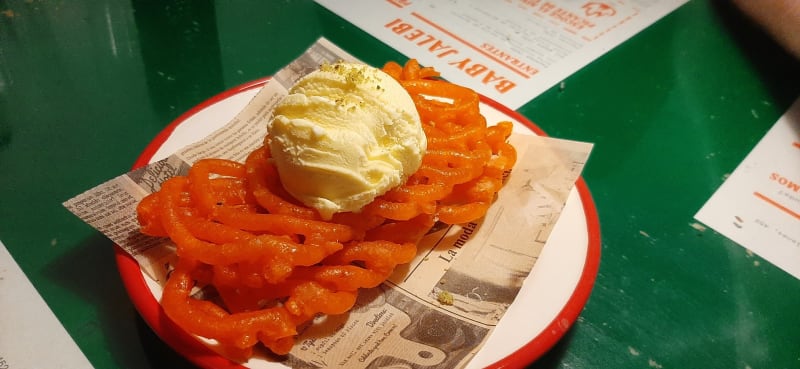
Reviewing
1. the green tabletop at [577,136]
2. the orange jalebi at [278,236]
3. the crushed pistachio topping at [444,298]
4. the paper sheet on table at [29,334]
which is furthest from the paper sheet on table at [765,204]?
the paper sheet on table at [29,334]

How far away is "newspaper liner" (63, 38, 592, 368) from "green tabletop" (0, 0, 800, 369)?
0.19m

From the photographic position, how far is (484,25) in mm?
1988

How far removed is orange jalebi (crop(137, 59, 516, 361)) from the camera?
0.89 meters

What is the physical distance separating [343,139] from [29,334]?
636 millimetres

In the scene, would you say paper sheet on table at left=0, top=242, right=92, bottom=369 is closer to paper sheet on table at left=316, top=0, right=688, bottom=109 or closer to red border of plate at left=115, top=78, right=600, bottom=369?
red border of plate at left=115, top=78, right=600, bottom=369

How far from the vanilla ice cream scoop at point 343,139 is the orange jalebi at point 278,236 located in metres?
0.04

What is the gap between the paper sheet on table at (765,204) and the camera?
1.35 meters

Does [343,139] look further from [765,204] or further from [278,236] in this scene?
[765,204]

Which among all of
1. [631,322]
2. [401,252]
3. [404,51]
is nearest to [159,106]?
[404,51]

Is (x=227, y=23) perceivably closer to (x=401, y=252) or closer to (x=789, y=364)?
(x=401, y=252)

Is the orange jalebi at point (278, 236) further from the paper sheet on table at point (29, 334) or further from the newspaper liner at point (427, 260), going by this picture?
the paper sheet on table at point (29, 334)

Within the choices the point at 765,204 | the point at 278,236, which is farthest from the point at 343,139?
the point at 765,204

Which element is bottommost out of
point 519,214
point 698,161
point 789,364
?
point 789,364

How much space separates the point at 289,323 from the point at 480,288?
34cm
